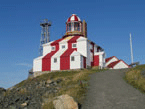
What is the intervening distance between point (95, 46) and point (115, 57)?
7.60 m

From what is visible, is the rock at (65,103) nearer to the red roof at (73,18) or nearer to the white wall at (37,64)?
the white wall at (37,64)

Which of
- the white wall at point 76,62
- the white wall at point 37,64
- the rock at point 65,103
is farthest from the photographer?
the white wall at point 37,64

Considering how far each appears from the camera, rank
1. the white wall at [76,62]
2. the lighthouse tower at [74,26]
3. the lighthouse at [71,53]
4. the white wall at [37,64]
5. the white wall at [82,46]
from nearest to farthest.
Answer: the white wall at [76,62] → the lighthouse at [71,53] → the white wall at [82,46] → the white wall at [37,64] → the lighthouse tower at [74,26]

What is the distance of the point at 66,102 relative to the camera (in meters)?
10.9

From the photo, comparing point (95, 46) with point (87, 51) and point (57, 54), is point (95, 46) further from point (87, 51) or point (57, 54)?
point (57, 54)

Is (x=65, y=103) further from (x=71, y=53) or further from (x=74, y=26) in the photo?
(x=74, y=26)

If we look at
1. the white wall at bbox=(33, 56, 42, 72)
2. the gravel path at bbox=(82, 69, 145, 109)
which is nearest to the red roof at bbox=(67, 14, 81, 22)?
the white wall at bbox=(33, 56, 42, 72)

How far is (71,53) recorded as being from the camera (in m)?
35.0

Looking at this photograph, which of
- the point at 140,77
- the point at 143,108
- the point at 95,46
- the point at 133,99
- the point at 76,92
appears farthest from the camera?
the point at 95,46

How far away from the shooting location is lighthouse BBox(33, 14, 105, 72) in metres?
34.6

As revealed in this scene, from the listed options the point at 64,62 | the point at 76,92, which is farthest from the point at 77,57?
the point at 76,92

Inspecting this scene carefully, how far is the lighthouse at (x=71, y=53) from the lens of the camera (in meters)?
34.6

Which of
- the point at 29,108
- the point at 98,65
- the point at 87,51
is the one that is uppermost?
the point at 87,51

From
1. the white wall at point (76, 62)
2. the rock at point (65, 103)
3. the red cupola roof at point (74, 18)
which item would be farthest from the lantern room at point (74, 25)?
the rock at point (65, 103)
